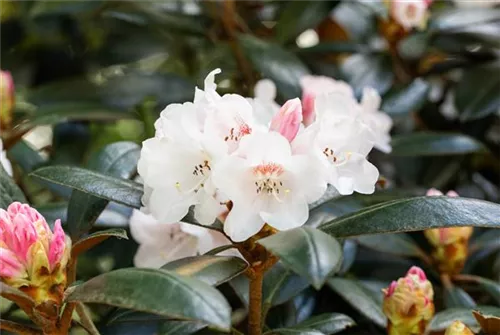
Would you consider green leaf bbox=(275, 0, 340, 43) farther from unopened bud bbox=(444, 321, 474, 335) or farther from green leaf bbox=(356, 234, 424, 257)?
unopened bud bbox=(444, 321, 474, 335)

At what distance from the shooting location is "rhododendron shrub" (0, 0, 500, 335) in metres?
0.73

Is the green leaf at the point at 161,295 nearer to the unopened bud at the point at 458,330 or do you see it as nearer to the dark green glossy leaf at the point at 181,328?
the dark green glossy leaf at the point at 181,328

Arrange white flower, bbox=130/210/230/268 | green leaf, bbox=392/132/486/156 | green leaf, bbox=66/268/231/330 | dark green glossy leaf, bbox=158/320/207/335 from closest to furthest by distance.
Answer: green leaf, bbox=66/268/231/330, dark green glossy leaf, bbox=158/320/207/335, white flower, bbox=130/210/230/268, green leaf, bbox=392/132/486/156

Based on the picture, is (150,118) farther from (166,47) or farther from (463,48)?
(463,48)

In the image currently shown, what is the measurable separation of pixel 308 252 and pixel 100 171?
0.40 m

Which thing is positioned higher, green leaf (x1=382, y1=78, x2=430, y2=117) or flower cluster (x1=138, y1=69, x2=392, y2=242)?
flower cluster (x1=138, y1=69, x2=392, y2=242)

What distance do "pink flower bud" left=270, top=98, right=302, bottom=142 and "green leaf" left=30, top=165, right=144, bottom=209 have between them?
174mm

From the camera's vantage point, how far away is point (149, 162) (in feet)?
→ 2.56

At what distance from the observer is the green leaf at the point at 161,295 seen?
600 millimetres

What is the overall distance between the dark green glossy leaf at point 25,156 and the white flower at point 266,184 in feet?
1.83

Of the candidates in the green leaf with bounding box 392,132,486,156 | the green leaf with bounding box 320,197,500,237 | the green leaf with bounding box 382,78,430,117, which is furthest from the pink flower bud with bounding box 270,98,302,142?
the green leaf with bounding box 382,78,430,117

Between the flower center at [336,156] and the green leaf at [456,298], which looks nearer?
the flower center at [336,156]

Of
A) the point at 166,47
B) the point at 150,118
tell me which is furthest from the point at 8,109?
the point at 166,47

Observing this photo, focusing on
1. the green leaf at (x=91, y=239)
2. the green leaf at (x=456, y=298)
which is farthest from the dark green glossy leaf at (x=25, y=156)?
the green leaf at (x=456, y=298)
